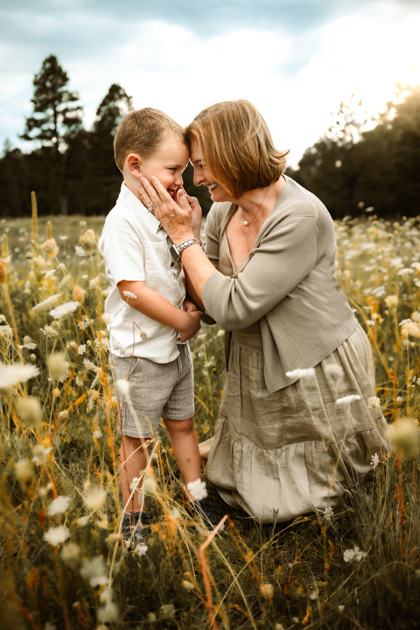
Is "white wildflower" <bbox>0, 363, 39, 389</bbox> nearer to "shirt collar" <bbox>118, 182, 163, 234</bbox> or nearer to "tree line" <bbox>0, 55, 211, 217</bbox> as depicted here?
"shirt collar" <bbox>118, 182, 163, 234</bbox>

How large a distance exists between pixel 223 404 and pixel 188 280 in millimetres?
686

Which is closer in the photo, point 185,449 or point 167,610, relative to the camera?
point 167,610

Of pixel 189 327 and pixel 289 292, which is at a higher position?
pixel 289 292

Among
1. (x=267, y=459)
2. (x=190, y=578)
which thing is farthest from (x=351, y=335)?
(x=190, y=578)

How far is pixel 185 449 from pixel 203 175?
122 centimetres

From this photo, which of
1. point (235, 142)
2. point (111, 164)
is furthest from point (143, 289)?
point (111, 164)

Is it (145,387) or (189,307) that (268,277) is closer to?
(189,307)

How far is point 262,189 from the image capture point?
6.26 ft

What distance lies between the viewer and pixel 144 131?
173 cm

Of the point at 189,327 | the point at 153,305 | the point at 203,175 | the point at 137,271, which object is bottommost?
the point at 189,327

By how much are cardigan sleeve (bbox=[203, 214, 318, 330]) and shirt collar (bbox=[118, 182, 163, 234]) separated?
322mm

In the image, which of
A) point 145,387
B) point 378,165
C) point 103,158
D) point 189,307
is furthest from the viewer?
point 103,158

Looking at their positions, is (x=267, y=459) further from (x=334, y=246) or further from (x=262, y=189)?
(x=262, y=189)

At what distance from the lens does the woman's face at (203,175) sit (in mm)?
1838
